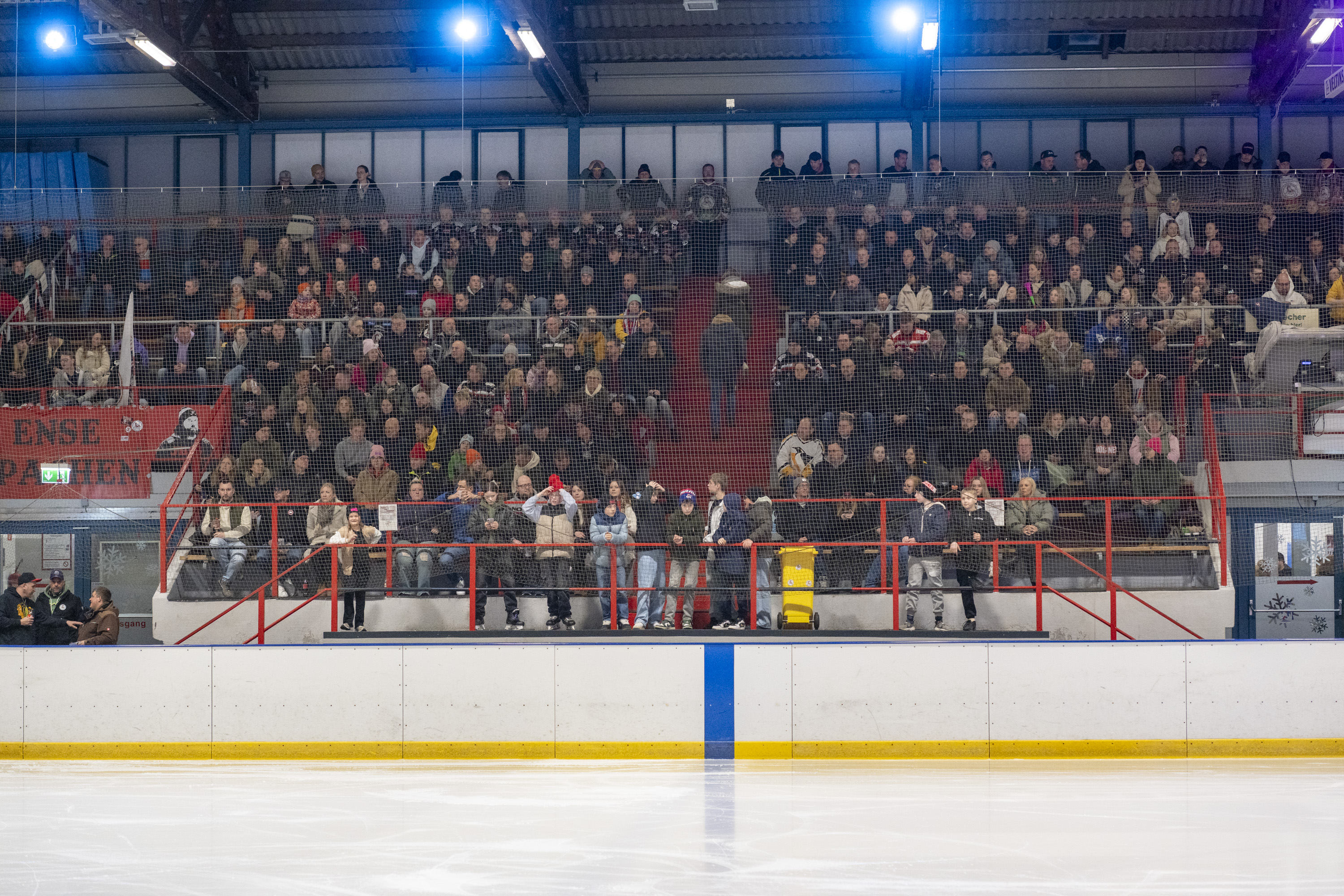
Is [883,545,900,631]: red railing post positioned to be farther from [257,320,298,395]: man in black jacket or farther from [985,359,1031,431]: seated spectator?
[257,320,298,395]: man in black jacket

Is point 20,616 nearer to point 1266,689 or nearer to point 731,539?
point 731,539

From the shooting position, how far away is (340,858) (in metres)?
5.45

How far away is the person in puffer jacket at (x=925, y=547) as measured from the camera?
9.80m

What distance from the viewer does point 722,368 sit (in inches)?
469

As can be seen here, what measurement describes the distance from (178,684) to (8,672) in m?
1.15

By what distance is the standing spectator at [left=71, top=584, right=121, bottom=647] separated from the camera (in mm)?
9156

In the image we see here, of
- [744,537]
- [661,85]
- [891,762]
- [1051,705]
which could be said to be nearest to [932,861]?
[891,762]

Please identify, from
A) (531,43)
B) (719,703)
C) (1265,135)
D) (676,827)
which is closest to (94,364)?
(531,43)

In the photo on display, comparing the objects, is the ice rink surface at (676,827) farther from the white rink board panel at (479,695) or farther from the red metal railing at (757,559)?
the red metal railing at (757,559)

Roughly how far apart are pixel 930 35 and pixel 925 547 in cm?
541

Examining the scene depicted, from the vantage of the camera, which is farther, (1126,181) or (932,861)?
(1126,181)

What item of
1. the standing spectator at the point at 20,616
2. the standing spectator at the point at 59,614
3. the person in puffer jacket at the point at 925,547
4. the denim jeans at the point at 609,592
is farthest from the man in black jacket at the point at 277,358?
the person in puffer jacket at the point at 925,547

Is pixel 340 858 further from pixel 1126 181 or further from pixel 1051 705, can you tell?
pixel 1126 181

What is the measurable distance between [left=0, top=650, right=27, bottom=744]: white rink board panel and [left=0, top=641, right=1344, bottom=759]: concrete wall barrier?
2cm
